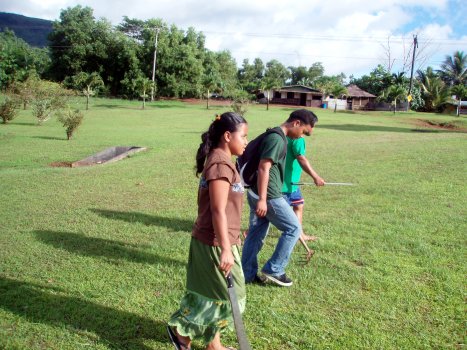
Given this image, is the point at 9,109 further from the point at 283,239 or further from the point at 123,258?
the point at 283,239

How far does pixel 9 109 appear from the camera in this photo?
21938 mm

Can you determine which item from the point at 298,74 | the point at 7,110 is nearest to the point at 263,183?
the point at 7,110

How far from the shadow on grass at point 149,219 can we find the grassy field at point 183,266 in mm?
26

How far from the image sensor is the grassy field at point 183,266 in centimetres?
312

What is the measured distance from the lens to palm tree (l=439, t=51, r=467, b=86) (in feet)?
196

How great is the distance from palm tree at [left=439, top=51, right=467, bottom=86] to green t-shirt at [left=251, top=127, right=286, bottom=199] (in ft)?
216

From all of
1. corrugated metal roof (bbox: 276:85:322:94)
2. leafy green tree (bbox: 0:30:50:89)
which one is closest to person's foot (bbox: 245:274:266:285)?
leafy green tree (bbox: 0:30:50:89)

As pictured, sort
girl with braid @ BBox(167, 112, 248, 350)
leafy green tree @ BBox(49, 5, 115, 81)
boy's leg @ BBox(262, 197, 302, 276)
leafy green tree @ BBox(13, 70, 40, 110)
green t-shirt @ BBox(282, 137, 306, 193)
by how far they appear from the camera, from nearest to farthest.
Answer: girl with braid @ BBox(167, 112, 248, 350) < boy's leg @ BBox(262, 197, 302, 276) < green t-shirt @ BBox(282, 137, 306, 193) < leafy green tree @ BBox(13, 70, 40, 110) < leafy green tree @ BBox(49, 5, 115, 81)

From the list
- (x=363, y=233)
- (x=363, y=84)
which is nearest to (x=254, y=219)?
(x=363, y=233)

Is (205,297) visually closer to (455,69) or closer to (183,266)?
(183,266)

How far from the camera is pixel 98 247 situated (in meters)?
4.80

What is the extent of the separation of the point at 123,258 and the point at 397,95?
47.2 meters

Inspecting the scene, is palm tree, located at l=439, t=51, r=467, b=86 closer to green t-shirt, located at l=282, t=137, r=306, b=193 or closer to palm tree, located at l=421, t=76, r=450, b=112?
palm tree, located at l=421, t=76, r=450, b=112

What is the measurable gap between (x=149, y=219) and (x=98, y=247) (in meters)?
1.23
